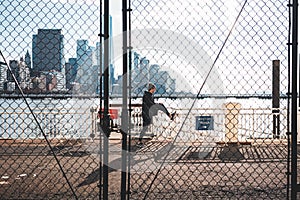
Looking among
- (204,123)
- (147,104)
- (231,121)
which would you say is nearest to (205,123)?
(204,123)

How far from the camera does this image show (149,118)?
1023 centimetres

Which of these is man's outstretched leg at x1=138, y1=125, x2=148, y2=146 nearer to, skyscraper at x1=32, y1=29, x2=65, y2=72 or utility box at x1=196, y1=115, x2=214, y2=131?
utility box at x1=196, y1=115, x2=214, y2=131

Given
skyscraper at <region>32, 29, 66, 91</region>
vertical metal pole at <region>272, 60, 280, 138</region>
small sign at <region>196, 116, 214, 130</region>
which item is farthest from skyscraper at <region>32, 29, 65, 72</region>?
vertical metal pole at <region>272, 60, 280, 138</region>

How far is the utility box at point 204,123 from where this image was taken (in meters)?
11.5

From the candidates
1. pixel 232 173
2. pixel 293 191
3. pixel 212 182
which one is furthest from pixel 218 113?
pixel 293 191

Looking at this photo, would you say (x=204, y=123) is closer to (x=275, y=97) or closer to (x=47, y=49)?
(x=275, y=97)

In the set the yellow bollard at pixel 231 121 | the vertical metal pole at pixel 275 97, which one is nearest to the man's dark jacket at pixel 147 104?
the yellow bollard at pixel 231 121

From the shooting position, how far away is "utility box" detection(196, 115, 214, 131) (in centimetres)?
1149

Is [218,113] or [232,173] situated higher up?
[218,113]

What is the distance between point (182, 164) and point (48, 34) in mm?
5147

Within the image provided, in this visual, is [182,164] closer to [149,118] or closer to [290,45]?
[149,118]

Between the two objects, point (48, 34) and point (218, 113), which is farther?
point (218, 113)

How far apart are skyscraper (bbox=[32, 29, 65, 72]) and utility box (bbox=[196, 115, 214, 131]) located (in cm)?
742

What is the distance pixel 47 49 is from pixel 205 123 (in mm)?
7704
